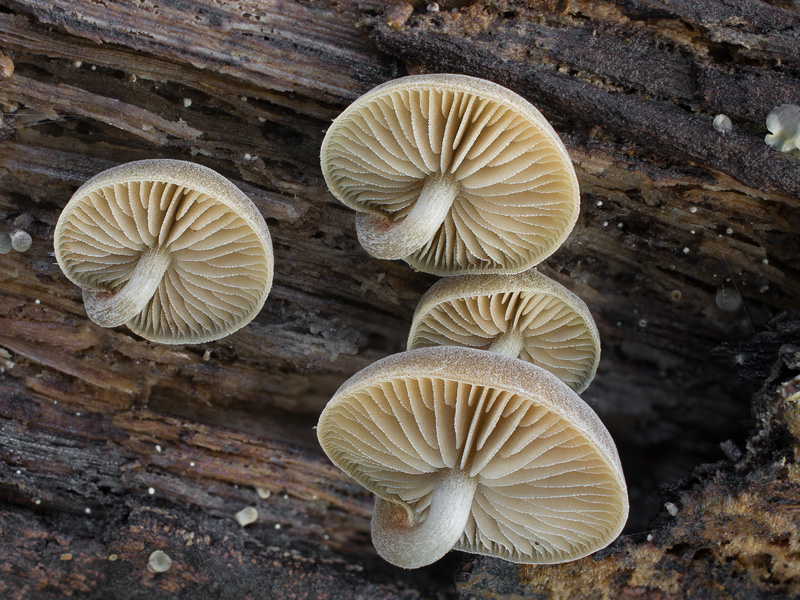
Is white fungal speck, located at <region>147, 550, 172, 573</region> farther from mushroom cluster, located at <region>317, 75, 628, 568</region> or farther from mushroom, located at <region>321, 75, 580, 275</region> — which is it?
mushroom, located at <region>321, 75, 580, 275</region>

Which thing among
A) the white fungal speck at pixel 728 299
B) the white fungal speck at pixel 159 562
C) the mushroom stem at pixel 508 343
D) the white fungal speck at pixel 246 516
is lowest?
the white fungal speck at pixel 159 562

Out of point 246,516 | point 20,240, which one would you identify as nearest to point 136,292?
point 20,240

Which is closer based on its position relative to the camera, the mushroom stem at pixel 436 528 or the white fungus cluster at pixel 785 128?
the mushroom stem at pixel 436 528

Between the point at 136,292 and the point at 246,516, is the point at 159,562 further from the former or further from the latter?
the point at 136,292

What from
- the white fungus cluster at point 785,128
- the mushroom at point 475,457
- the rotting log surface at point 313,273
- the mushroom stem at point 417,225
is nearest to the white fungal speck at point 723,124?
the rotting log surface at point 313,273

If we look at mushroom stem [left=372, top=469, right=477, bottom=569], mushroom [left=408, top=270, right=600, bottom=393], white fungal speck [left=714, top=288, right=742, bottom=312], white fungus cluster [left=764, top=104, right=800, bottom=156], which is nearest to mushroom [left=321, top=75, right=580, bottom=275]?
mushroom [left=408, top=270, right=600, bottom=393]

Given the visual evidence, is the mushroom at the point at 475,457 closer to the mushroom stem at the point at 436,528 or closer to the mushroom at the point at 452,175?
the mushroom stem at the point at 436,528

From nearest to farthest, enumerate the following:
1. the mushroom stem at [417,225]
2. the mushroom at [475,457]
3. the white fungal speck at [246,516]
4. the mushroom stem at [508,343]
Answer: 1. the mushroom at [475,457]
2. the mushroom stem at [417,225]
3. the mushroom stem at [508,343]
4. the white fungal speck at [246,516]
